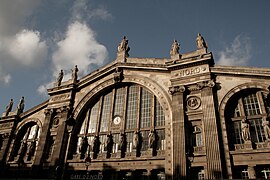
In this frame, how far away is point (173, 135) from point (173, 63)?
25.4ft

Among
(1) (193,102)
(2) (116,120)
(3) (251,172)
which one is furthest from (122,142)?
(3) (251,172)

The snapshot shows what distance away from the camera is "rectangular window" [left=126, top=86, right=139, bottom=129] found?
25.5m

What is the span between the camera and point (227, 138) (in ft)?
65.2

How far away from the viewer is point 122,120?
2606 centimetres

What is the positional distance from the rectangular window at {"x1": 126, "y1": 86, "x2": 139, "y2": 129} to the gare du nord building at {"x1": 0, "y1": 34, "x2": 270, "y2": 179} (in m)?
0.12

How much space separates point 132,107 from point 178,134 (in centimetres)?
696

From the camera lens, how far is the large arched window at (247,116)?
19.7m

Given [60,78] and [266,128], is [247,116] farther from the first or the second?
[60,78]

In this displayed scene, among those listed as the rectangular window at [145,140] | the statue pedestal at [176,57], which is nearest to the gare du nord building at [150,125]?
the statue pedestal at [176,57]

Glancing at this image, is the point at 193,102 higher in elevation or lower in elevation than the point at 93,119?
higher

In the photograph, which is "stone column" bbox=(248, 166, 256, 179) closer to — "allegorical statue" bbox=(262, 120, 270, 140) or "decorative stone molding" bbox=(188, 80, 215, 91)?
"allegorical statue" bbox=(262, 120, 270, 140)

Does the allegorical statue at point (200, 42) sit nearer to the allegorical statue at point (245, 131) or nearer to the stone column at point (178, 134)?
the stone column at point (178, 134)

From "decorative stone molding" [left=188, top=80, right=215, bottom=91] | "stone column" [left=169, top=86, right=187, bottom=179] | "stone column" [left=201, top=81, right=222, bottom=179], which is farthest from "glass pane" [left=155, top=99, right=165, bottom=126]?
"stone column" [left=201, top=81, right=222, bottom=179]

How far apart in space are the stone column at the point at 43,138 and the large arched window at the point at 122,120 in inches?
170
